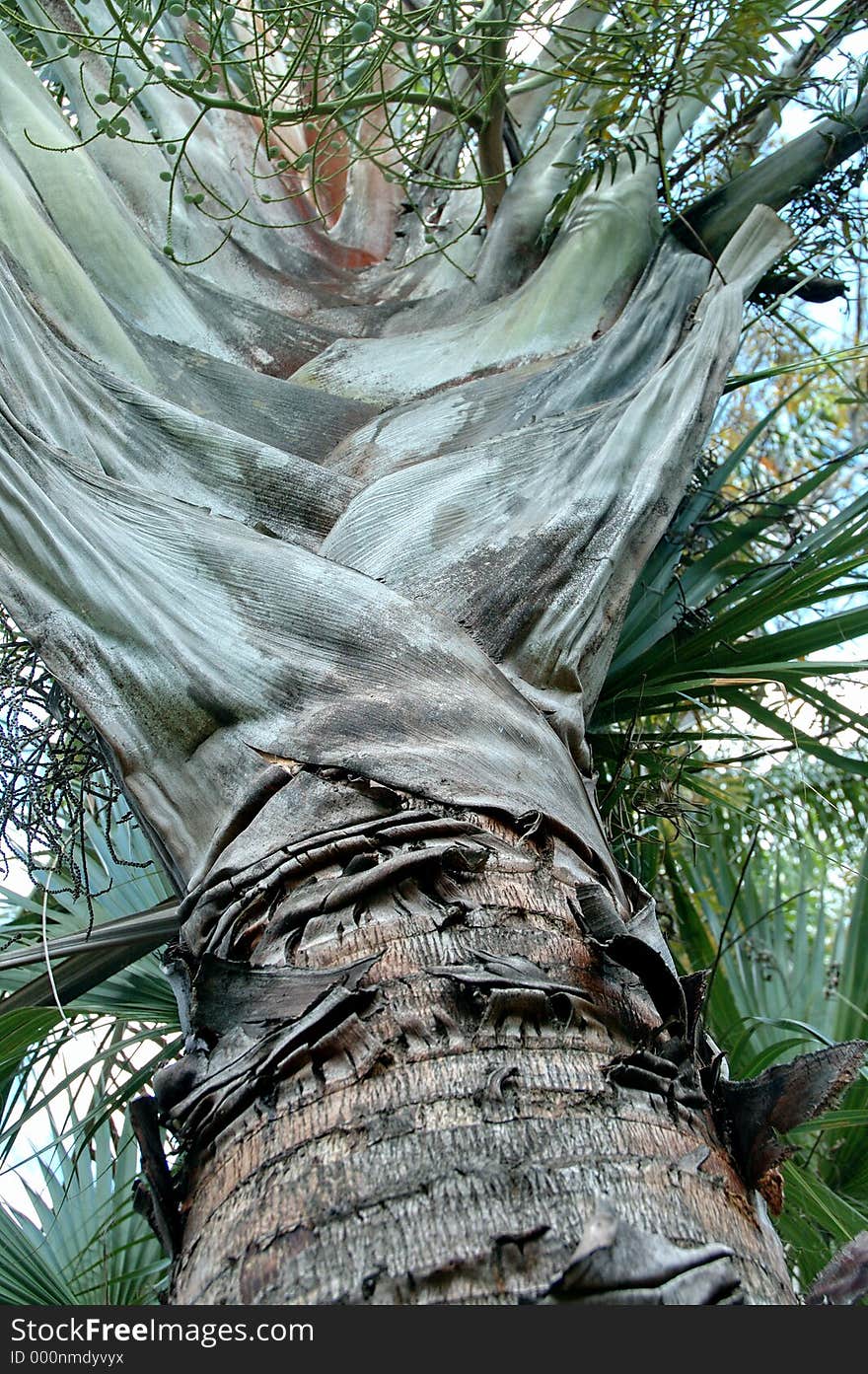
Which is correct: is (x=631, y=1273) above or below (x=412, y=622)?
below

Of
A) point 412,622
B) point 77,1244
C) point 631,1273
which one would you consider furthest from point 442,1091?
point 77,1244

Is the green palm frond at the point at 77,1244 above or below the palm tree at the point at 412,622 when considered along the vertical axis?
below

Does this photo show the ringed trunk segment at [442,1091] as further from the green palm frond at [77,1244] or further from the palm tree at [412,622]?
the green palm frond at [77,1244]

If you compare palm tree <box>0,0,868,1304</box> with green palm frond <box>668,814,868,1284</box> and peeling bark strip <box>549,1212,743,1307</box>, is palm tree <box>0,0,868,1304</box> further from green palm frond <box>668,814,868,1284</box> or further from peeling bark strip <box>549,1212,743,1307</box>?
green palm frond <box>668,814,868,1284</box>

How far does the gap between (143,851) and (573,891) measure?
2.25 m

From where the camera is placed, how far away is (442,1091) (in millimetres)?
1108

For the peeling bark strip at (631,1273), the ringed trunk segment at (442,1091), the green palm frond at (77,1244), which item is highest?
the ringed trunk segment at (442,1091)

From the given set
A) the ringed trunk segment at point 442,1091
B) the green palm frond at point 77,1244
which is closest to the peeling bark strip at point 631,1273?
the ringed trunk segment at point 442,1091

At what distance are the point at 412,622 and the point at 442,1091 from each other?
73 cm

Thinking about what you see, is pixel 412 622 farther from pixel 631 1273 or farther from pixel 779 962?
pixel 779 962

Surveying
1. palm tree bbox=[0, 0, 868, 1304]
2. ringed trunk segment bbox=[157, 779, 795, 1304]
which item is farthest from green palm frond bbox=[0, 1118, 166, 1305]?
ringed trunk segment bbox=[157, 779, 795, 1304]

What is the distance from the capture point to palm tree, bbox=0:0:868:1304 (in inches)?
42.3

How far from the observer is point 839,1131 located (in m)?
3.04

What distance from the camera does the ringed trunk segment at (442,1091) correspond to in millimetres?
969
